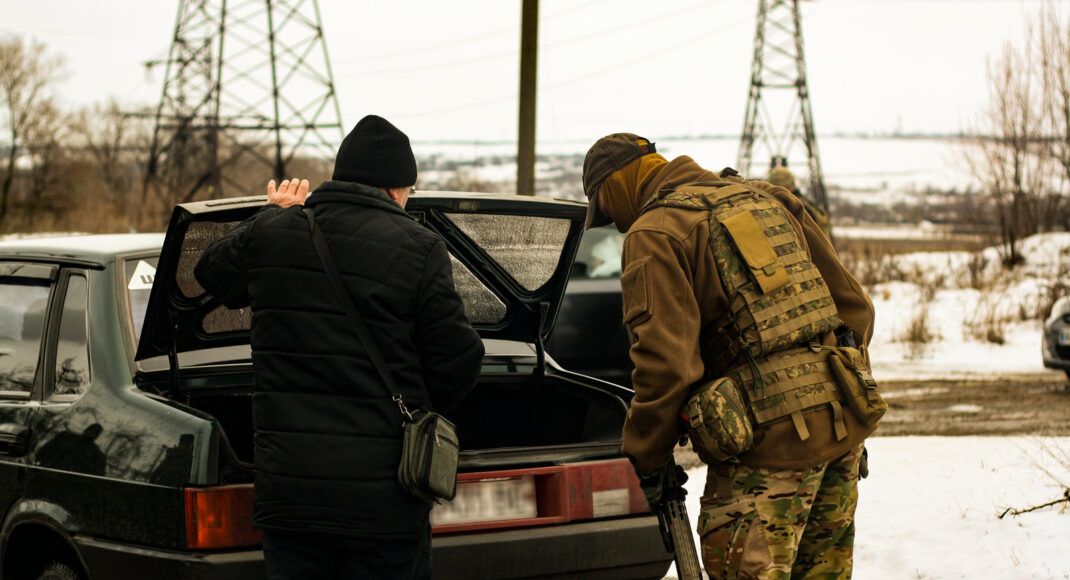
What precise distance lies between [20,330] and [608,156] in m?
2.18

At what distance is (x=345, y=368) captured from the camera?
2455 mm

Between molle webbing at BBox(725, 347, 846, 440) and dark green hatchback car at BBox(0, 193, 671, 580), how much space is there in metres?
0.94

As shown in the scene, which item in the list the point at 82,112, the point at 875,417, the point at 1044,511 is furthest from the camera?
the point at 82,112

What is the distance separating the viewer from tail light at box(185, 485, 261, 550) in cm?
284

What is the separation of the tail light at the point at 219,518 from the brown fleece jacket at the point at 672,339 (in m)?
1.09

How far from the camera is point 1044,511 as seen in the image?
481cm

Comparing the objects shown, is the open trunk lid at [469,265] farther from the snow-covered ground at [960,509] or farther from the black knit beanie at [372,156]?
the snow-covered ground at [960,509]

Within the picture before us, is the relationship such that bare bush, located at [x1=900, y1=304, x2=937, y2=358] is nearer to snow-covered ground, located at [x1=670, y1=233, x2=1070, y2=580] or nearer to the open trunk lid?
snow-covered ground, located at [x1=670, y1=233, x2=1070, y2=580]

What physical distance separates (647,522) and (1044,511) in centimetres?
243

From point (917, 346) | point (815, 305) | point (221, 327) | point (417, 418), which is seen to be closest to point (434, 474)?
point (417, 418)

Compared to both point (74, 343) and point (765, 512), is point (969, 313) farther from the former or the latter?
point (74, 343)

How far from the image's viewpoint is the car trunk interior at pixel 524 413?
3.83 metres

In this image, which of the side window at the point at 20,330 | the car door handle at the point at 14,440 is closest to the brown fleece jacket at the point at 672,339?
the car door handle at the point at 14,440

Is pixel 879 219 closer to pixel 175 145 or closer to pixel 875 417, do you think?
pixel 175 145
